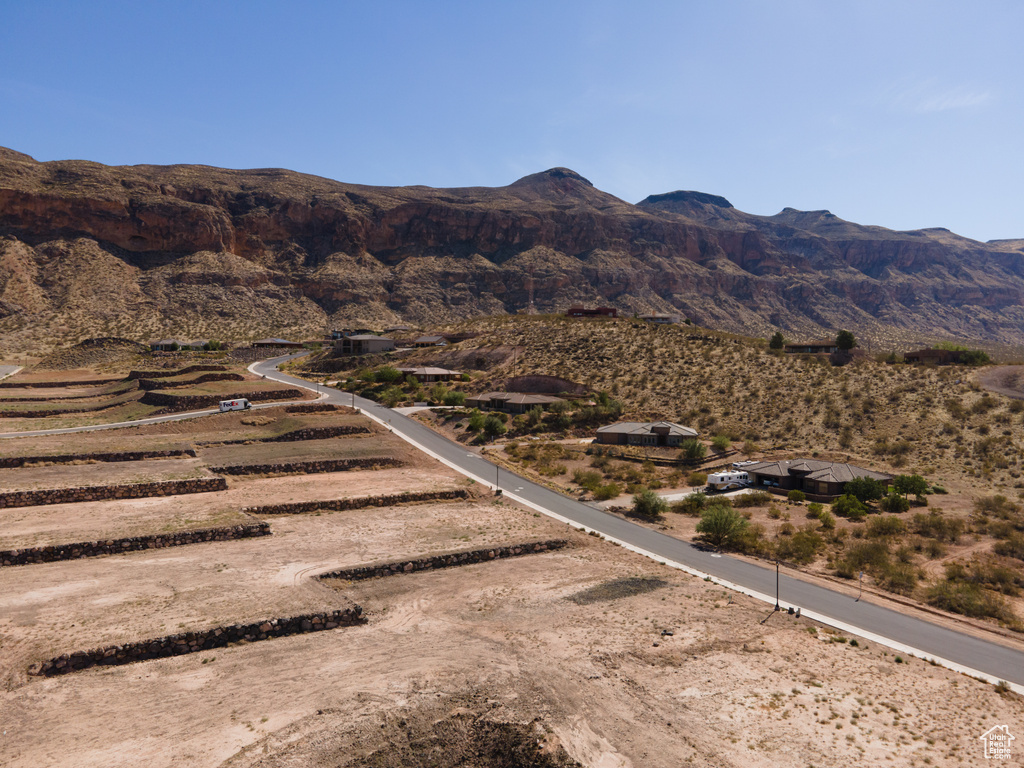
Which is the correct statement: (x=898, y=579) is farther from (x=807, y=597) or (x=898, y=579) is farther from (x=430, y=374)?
(x=430, y=374)

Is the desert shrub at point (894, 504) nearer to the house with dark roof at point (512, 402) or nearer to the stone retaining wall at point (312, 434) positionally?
the house with dark roof at point (512, 402)

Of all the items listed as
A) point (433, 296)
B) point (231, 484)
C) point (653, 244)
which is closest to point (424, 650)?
point (231, 484)

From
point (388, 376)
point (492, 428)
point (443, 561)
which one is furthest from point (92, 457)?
point (388, 376)

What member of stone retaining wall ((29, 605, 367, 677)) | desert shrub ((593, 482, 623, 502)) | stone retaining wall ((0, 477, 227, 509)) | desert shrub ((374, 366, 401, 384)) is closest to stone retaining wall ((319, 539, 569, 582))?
stone retaining wall ((29, 605, 367, 677))

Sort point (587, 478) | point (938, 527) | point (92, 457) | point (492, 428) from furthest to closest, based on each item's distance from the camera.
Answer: point (492, 428) → point (587, 478) → point (92, 457) → point (938, 527)

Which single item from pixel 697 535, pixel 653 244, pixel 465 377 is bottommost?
pixel 697 535

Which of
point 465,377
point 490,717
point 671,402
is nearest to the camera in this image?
point 490,717

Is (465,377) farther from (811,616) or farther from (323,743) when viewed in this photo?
(323,743)
